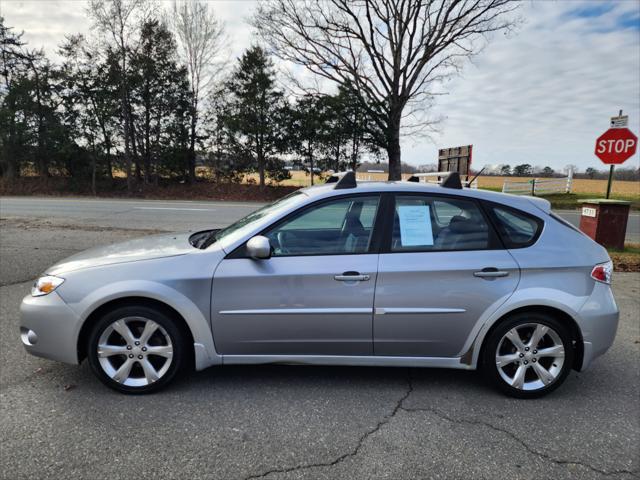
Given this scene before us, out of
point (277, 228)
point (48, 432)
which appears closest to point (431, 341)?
point (277, 228)

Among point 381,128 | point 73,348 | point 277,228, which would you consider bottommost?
point 73,348

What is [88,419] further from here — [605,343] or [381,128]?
[381,128]

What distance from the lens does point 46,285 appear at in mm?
3049

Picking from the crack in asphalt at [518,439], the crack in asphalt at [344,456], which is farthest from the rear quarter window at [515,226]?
the crack in asphalt at [344,456]

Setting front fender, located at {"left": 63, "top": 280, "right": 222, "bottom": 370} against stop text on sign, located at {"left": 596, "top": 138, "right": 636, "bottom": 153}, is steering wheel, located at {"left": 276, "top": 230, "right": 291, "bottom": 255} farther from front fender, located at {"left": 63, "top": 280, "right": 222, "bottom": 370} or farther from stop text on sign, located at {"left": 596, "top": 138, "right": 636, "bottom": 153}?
stop text on sign, located at {"left": 596, "top": 138, "right": 636, "bottom": 153}

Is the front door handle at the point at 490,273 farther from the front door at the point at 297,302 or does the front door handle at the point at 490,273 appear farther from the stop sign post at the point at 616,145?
the stop sign post at the point at 616,145

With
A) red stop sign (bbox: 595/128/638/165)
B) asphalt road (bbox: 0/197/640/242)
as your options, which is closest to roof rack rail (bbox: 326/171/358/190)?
asphalt road (bbox: 0/197/640/242)

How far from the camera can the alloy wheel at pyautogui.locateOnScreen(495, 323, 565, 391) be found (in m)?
3.06

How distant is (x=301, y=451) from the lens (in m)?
2.46

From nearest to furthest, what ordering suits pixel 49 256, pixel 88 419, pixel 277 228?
pixel 88 419, pixel 277 228, pixel 49 256

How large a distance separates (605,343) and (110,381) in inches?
145

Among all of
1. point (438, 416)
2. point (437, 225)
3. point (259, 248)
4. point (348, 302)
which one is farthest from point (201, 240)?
point (438, 416)

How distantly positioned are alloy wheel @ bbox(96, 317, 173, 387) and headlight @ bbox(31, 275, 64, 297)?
1.64ft

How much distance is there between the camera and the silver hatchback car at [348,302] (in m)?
2.96
